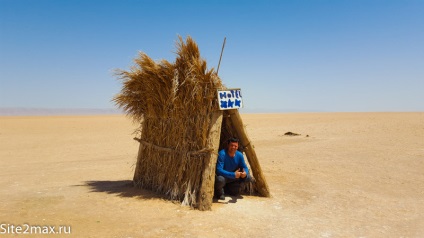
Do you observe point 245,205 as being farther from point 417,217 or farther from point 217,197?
point 417,217

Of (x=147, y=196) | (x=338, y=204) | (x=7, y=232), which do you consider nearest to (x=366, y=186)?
(x=338, y=204)

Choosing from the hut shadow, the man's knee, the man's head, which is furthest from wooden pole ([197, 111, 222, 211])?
the hut shadow

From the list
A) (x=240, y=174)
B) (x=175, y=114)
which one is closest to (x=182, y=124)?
(x=175, y=114)

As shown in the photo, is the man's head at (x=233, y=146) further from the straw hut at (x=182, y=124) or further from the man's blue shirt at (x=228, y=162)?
the straw hut at (x=182, y=124)

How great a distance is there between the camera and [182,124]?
21.3 ft

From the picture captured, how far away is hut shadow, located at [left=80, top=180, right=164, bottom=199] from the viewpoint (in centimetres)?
677

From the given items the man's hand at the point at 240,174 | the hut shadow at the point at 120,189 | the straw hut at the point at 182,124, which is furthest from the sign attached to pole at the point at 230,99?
the hut shadow at the point at 120,189

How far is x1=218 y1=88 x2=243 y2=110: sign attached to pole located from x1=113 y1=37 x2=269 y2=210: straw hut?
13 centimetres

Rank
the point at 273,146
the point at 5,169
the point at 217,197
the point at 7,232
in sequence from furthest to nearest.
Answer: the point at 273,146 < the point at 5,169 < the point at 217,197 < the point at 7,232

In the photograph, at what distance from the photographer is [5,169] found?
1030 cm

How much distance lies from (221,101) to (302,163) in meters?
5.55

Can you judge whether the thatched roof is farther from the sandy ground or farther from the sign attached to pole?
the sandy ground

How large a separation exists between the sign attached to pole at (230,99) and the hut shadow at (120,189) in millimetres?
2251

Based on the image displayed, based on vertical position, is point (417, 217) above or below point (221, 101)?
below
